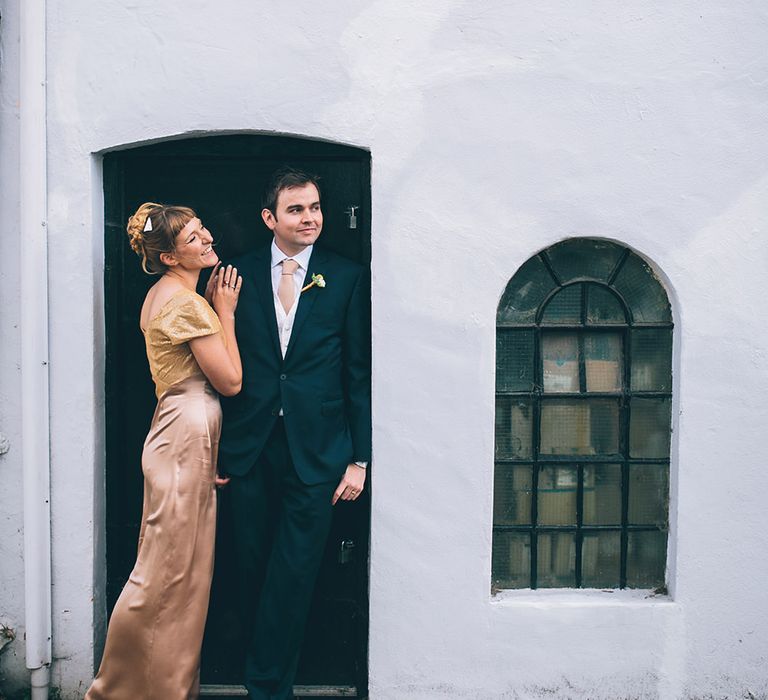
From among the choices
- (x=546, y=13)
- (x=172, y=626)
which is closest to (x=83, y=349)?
(x=172, y=626)

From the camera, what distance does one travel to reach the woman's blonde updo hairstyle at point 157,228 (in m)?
3.51

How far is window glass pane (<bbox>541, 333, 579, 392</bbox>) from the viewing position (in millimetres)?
3957

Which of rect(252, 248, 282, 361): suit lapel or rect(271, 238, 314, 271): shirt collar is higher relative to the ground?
rect(271, 238, 314, 271): shirt collar

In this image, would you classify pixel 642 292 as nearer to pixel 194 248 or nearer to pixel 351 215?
pixel 351 215

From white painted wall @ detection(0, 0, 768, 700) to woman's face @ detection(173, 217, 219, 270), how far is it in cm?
52

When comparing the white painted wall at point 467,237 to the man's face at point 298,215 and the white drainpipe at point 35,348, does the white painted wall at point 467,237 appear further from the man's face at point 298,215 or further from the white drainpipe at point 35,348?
the man's face at point 298,215

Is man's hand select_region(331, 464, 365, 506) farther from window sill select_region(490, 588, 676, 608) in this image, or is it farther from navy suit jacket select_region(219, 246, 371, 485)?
window sill select_region(490, 588, 676, 608)

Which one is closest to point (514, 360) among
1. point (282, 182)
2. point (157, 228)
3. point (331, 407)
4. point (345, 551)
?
point (331, 407)

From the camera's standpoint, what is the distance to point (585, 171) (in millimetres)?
3746

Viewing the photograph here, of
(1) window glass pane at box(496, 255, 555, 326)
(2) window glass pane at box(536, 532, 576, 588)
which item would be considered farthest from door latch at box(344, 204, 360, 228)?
(2) window glass pane at box(536, 532, 576, 588)

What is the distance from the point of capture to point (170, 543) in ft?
11.5

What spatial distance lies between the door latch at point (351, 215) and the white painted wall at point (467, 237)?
0.22m

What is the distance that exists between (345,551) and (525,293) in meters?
1.54

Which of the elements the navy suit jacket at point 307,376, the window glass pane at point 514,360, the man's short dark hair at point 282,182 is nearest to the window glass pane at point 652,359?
the window glass pane at point 514,360
